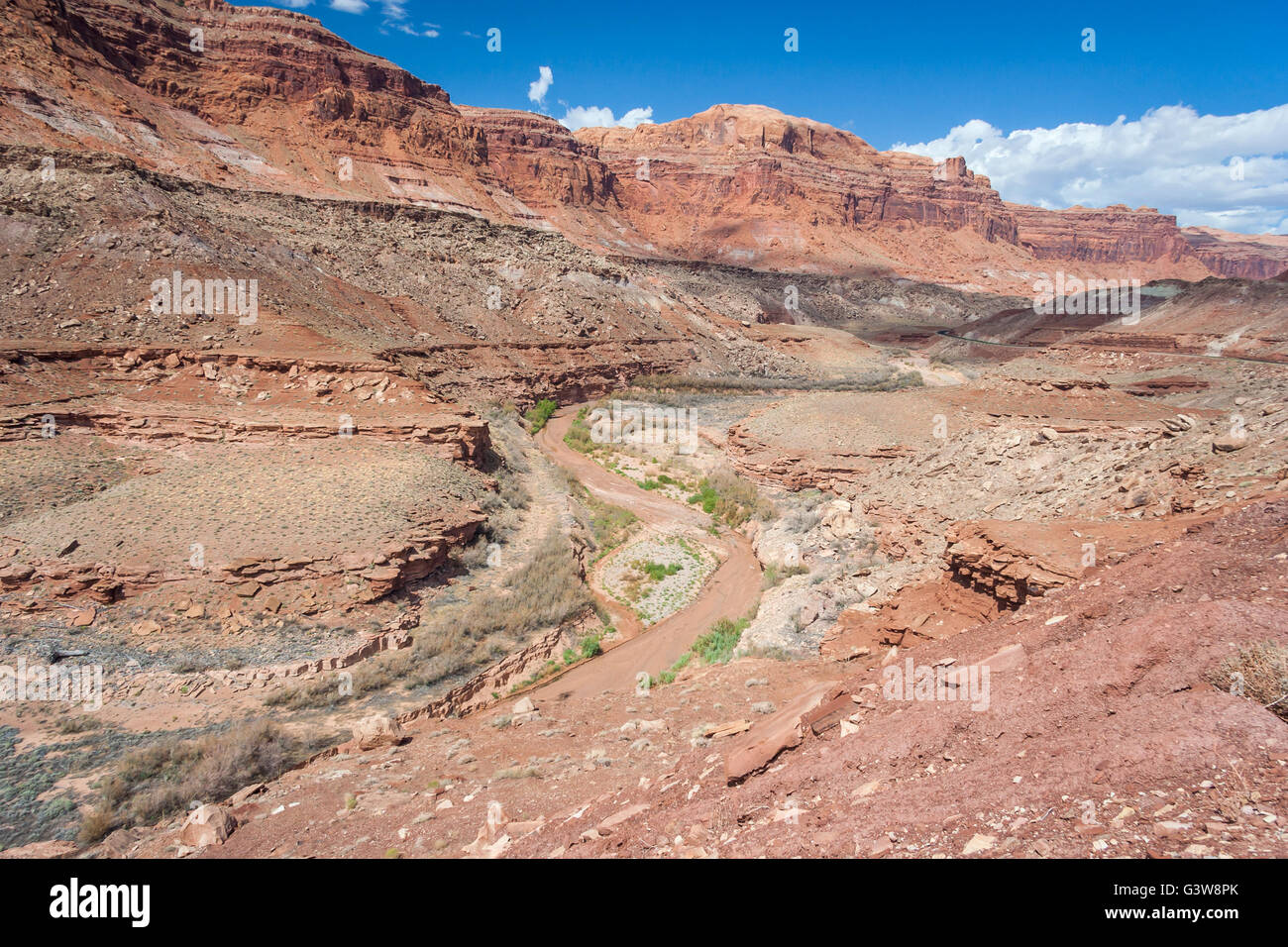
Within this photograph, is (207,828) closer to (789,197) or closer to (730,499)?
(730,499)

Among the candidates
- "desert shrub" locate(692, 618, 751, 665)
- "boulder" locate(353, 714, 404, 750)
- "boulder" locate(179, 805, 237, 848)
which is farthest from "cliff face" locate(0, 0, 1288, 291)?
"desert shrub" locate(692, 618, 751, 665)

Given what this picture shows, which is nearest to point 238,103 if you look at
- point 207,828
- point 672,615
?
point 672,615

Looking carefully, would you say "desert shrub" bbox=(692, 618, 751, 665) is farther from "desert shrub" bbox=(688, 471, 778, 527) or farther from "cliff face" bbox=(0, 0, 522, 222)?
"cliff face" bbox=(0, 0, 522, 222)

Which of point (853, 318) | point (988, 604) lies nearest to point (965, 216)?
point (853, 318)

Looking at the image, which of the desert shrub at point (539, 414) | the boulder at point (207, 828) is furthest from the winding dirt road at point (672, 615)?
the boulder at point (207, 828)

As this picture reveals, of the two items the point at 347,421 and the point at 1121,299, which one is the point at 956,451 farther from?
the point at 1121,299
